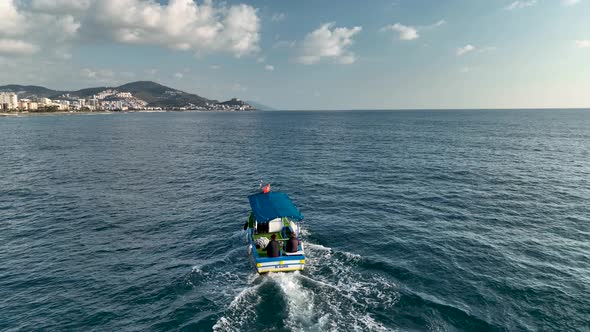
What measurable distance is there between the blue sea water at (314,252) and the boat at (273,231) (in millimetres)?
1027

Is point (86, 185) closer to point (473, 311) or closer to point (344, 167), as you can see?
point (344, 167)

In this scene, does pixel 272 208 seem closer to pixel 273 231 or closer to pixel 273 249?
pixel 273 231

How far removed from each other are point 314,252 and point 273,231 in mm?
4125

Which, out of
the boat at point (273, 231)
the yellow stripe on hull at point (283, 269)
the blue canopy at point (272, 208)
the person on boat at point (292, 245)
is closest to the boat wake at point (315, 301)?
the yellow stripe on hull at point (283, 269)

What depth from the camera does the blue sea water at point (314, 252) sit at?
61.5ft

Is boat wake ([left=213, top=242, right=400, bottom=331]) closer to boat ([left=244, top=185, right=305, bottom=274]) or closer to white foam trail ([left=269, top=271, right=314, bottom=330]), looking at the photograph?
white foam trail ([left=269, top=271, right=314, bottom=330])

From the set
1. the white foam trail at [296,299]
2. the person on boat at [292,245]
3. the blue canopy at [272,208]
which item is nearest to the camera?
the white foam trail at [296,299]

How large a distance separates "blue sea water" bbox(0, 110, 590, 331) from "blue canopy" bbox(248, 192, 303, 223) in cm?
409

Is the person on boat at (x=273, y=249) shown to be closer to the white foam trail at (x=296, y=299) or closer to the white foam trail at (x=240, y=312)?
the white foam trail at (x=296, y=299)

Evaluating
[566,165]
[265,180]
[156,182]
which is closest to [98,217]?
[156,182]

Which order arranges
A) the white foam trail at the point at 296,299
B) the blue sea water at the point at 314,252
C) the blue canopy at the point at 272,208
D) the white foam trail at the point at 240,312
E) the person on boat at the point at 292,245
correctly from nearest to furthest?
1. the white foam trail at the point at 240,312
2. the white foam trail at the point at 296,299
3. the blue sea water at the point at 314,252
4. the person on boat at the point at 292,245
5. the blue canopy at the point at 272,208

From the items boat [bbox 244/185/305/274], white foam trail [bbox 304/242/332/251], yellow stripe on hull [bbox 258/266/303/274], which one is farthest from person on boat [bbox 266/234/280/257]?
white foam trail [bbox 304/242/332/251]

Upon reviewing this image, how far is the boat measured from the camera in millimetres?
22380

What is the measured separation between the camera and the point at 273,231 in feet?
91.2
